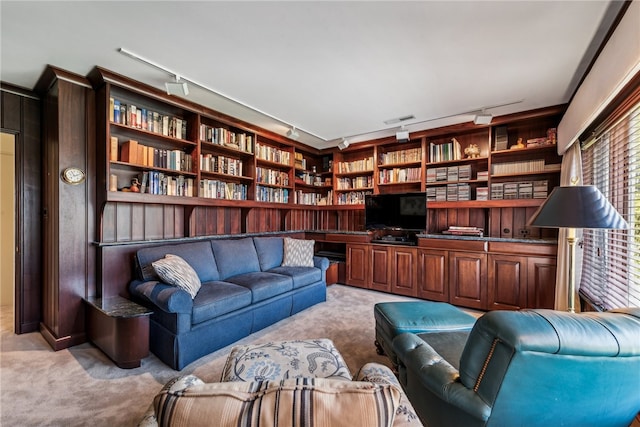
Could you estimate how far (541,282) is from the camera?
3090mm

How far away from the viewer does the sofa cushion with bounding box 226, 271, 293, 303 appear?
2783mm

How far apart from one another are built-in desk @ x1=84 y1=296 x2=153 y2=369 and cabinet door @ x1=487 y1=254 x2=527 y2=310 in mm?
3708

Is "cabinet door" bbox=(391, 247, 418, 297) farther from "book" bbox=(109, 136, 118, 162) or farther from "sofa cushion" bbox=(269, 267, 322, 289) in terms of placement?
"book" bbox=(109, 136, 118, 162)

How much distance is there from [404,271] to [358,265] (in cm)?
77

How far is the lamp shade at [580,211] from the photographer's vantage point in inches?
56.2

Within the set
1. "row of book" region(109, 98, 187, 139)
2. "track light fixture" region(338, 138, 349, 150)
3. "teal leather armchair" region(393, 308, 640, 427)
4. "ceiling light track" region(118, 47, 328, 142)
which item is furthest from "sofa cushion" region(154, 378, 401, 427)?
"track light fixture" region(338, 138, 349, 150)

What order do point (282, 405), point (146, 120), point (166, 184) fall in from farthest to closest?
1. point (166, 184)
2. point (146, 120)
3. point (282, 405)

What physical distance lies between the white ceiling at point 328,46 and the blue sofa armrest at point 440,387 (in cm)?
195

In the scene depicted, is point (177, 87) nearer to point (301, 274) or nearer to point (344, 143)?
point (301, 274)

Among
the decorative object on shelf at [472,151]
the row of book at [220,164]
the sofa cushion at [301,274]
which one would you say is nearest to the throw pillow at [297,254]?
the sofa cushion at [301,274]

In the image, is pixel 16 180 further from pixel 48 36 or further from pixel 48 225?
pixel 48 36

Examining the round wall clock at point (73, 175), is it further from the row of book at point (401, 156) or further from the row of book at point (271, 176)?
the row of book at point (401, 156)

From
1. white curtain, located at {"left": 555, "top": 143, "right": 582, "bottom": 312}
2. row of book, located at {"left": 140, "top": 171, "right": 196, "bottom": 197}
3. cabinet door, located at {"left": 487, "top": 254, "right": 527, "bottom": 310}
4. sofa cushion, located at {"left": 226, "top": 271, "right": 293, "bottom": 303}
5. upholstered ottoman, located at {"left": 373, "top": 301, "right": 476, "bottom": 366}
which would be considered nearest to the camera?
upholstered ottoman, located at {"left": 373, "top": 301, "right": 476, "bottom": 366}

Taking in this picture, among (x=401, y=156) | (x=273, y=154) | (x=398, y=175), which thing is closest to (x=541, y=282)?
(x=398, y=175)
